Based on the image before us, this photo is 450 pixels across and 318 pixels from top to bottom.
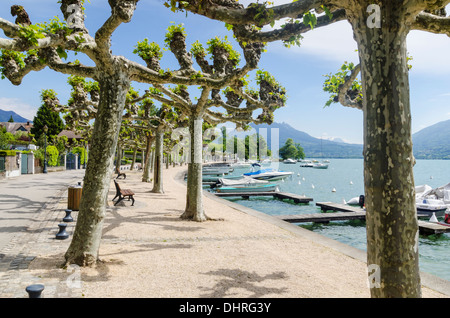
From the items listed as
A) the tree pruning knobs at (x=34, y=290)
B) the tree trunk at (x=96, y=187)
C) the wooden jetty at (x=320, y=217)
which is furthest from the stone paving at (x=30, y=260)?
the wooden jetty at (x=320, y=217)

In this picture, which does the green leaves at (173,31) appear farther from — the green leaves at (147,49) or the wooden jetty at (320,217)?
the wooden jetty at (320,217)

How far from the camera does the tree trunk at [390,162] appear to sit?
358 centimetres

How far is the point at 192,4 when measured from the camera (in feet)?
16.6

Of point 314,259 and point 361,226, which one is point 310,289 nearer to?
point 314,259

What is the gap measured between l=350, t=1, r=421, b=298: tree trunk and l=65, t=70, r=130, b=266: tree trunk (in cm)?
497

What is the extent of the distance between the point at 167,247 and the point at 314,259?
366 cm

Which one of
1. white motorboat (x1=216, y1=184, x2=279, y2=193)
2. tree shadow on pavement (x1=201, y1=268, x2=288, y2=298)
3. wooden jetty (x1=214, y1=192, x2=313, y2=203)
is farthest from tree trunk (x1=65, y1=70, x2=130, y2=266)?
white motorboat (x1=216, y1=184, x2=279, y2=193)

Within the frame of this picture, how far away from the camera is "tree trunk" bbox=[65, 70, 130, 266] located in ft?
21.7

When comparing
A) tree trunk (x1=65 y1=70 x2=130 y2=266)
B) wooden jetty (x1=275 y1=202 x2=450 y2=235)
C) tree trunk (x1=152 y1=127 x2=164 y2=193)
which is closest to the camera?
tree trunk (x1=65 y1=70 x2=130 y2=266)

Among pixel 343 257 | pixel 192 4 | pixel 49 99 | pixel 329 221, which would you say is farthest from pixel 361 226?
pixel 49 99

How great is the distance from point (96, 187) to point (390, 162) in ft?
17.7

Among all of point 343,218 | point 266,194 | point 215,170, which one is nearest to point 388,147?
point 343,218

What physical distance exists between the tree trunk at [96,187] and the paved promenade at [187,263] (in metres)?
0.36

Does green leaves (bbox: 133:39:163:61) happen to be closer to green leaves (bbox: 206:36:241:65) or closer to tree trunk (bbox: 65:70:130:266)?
green leaves (bbox: 206:36:241:65)
